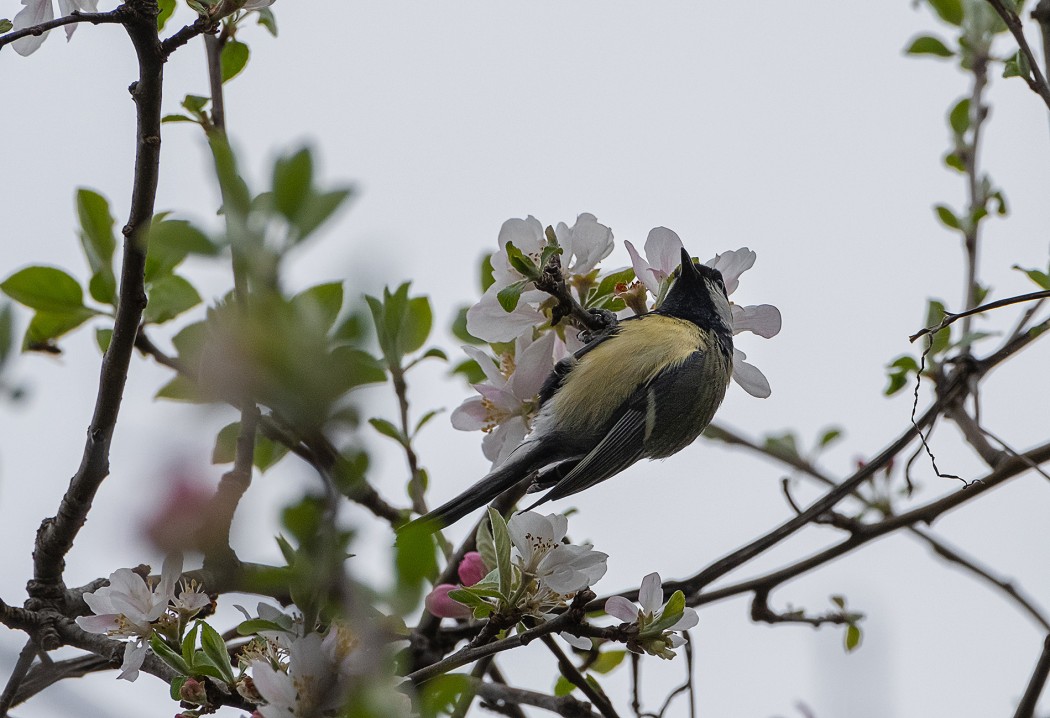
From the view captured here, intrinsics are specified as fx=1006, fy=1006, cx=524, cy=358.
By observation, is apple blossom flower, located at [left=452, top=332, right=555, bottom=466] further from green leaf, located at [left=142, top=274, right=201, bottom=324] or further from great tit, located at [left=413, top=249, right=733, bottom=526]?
green leaf, located at [left=142, top=274, right=201, bottom=324]

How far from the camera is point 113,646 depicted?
1.85 meters

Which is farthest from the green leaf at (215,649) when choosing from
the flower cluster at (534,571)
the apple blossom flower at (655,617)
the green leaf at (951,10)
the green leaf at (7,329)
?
the green leaf at (951,10)

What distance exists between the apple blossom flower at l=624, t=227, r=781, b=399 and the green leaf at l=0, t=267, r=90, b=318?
122cm

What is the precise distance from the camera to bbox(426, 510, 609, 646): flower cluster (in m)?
1.68

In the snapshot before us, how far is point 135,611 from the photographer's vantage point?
69.1 inches

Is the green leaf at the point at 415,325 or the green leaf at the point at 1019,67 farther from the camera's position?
the green leaf at the point at 415,325

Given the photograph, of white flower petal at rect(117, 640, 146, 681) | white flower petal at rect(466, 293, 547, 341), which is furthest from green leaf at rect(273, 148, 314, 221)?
white flower petal at rect(466, 293, 547, 341)

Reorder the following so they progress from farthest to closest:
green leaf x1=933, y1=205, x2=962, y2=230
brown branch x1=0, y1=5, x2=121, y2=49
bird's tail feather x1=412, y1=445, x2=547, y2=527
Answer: green leaf x1=933, y1=205, x2=962, y2=230 → bird's tail feather x1=412, y1=445, x2=547, y2=527 → brown branch x1=0, y1=5, x2=121, y2=49

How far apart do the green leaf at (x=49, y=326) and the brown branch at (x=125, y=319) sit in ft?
1.70

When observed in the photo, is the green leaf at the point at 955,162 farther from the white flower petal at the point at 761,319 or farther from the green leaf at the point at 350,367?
the green leaf at the point at 350,367

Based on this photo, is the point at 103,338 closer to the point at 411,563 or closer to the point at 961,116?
the point at 411,563

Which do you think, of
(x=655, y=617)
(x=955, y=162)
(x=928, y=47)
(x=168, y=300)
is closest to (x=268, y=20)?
(x=168, y=300)

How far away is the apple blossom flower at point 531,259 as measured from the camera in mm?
2109

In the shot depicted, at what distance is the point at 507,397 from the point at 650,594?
26.7 inches
